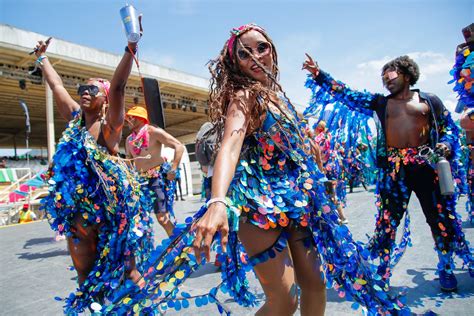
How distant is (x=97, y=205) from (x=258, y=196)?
1372 mm

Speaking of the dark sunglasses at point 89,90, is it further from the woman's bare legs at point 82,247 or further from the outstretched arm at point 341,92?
the outstretched arm at point 341,92

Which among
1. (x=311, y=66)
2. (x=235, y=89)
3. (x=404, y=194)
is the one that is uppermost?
(x=311, y=66)

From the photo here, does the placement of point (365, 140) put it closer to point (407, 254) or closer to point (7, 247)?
point (407, 254)

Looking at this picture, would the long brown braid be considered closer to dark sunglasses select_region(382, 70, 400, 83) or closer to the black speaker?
the black speaker

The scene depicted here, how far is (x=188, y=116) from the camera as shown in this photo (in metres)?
26.0

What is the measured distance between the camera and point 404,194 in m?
2.78

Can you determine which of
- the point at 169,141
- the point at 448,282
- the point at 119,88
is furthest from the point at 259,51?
the point at 169,141

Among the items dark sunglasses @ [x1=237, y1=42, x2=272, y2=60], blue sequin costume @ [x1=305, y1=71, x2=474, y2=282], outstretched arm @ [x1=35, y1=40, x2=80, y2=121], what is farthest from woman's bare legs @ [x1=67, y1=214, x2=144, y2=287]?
blue sequin costume @ [x1=305, y1=71, x2=474, y2=282]

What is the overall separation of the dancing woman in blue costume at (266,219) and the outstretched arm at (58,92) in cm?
161

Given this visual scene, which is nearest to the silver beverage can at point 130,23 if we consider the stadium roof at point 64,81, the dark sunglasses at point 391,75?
the dark sunglasses at point 391,75

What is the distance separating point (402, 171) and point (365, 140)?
→ 888 mm

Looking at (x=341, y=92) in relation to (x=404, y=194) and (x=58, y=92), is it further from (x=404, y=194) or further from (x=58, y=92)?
(x=58, y=92)

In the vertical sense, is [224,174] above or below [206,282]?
above

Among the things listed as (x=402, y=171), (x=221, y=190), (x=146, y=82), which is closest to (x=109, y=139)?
(x=146, y=82)
